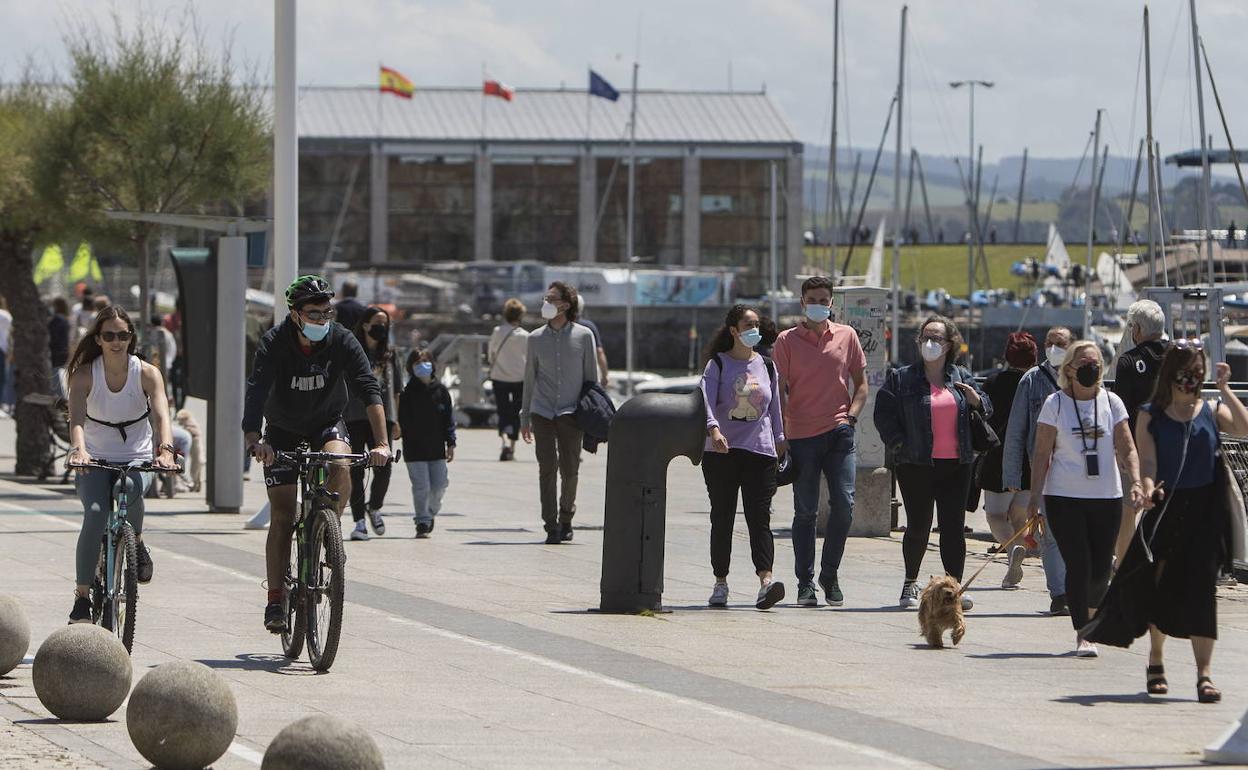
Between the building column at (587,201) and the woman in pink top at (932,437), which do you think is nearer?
the woman in pink top at (932,437)

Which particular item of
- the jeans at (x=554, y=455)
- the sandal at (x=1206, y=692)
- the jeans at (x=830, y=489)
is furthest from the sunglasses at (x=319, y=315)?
the jeans at (x=554, y=455)

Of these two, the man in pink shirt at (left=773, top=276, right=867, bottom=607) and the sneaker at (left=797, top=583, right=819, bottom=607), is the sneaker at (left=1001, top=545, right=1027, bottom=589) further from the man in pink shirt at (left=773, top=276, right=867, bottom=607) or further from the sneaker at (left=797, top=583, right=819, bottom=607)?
the sneaker at (left=797, top=583, right=819, bottom=607)

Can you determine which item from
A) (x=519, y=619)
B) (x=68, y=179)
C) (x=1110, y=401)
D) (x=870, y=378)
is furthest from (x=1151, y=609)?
(x=68, y=179)

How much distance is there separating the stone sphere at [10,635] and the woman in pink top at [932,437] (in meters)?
4.94

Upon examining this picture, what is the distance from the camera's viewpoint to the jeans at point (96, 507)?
9953 millimetres

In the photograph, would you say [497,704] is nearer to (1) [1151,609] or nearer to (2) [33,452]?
(1) [1151,609]

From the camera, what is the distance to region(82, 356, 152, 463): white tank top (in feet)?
32.6

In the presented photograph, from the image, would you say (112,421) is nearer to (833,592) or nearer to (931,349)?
(833,592)

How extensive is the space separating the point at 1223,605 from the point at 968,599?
5.61ft

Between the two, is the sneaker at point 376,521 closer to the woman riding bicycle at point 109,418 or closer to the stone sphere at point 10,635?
the woman riding bicycle at point 109,418

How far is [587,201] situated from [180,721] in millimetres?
87817

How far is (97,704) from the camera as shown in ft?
27.2

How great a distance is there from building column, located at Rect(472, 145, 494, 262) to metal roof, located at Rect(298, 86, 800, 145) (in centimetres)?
124

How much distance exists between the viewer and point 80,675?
823 centimetres
